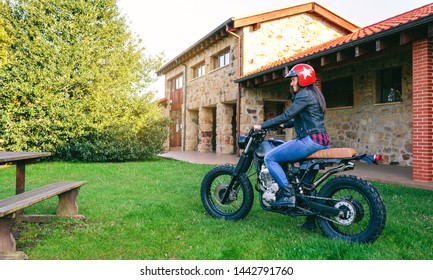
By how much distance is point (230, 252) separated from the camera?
2791 mm

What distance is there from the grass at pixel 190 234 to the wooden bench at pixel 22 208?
0.16 metres

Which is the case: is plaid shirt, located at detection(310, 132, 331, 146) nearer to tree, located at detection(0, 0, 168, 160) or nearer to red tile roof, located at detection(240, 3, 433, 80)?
red tile roof, located at detection(240, 3, 433, 80)

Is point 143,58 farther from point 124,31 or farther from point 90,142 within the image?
point 90,142

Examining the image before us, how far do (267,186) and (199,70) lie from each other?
570 inches

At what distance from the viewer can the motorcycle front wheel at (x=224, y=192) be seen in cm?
375

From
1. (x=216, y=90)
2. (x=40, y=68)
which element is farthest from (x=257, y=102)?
(x=40, y=68)

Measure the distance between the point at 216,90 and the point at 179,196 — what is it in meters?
9.72

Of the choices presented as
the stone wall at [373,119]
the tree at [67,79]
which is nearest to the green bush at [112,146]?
the tree at [67,79]

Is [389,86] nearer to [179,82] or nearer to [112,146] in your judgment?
[112,146]

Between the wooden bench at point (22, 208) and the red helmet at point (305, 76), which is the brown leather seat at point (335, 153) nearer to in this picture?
the red helmet at point (305, 76)

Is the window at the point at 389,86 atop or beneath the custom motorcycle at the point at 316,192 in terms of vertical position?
atop

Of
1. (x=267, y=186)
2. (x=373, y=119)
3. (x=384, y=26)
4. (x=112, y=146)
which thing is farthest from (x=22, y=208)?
(x=373, y=119)

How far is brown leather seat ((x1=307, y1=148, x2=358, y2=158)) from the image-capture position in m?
2.95

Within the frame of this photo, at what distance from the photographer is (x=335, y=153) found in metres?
3.01
